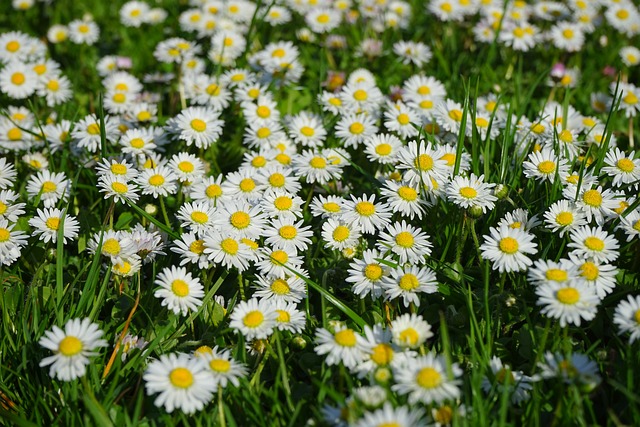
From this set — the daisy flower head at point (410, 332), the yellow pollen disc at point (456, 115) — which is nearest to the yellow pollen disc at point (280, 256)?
the daisy flower head at point (410, 332)

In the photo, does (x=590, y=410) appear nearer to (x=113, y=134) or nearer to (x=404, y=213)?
(x=404, y=213)

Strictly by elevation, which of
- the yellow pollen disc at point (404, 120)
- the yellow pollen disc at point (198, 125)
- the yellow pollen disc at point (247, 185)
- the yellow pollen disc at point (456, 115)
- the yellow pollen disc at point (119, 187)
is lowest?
the yellow pollen disc at point (119, 187)

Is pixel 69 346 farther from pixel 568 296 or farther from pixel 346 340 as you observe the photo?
pixel 568 296

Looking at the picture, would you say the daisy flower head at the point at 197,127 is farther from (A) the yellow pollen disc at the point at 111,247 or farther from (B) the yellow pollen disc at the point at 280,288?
(B) the yellow pollen disc at the point at 280,288

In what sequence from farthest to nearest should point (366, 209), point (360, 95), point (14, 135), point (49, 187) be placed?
1. point (360, 95)
2. point (14, 135)
3. point (49, 187)
4. point (366, 209)

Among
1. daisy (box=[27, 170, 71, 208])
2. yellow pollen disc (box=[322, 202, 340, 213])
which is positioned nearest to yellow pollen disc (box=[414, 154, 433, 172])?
yellow pollen disc (box=[322, 202, 340, 213])

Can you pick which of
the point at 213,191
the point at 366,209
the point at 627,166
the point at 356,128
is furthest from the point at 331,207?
the point at 627,166
